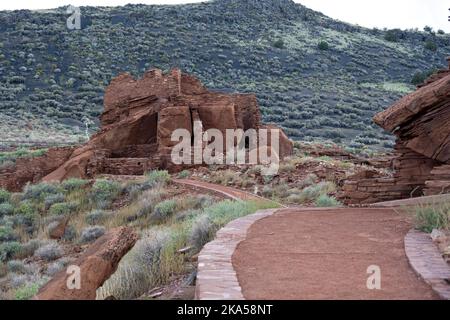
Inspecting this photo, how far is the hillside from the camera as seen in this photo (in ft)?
136

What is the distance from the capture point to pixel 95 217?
50.0 feet

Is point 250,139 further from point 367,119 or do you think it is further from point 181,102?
point 367,119

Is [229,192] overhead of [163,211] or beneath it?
overhead

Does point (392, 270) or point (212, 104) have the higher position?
point (212, 104)

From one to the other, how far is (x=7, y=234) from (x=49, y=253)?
2.78 meters

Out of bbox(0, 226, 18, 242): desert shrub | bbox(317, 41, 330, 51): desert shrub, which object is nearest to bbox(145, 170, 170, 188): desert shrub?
bbox(0, 226, 18, 242): desert shrub

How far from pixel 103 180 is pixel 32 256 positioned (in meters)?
6.01

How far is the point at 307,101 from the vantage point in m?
45.3

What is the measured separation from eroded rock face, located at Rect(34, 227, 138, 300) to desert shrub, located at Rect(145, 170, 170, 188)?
34.4 ft

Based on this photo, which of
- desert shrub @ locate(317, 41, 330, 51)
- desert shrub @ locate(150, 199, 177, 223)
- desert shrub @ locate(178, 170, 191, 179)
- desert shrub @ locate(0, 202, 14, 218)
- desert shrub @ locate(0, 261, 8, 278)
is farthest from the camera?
desert shrub @ locate(317, 41, 330, 51)

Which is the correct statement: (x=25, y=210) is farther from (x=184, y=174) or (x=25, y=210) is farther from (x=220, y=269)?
(x=220, y=269)

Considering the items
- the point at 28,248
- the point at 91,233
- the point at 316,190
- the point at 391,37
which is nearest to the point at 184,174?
the point at 316,190

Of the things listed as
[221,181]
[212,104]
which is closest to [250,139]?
[212,104]

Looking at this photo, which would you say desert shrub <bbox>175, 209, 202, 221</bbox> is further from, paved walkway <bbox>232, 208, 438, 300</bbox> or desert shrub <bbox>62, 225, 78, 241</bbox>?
paved walkway <bbox>232, 208, 438, 300</bbox>
